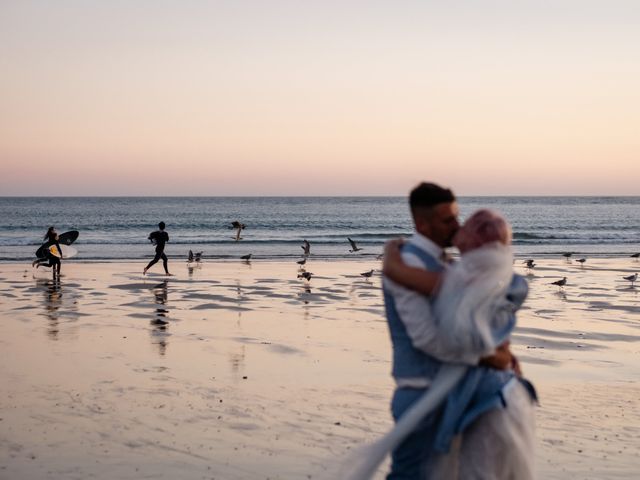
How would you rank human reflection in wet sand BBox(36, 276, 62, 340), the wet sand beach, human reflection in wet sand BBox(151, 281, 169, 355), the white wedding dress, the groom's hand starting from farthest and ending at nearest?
human reflection in wet sand BBox(36, 276, 62, 340)
human reflection in wet sand BBox(151, 281, 169, 355)
the wet sand beach
the groom's hand
the white wedding dress

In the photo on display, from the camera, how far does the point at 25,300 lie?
17.7 metres

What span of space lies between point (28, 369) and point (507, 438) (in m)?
7.64

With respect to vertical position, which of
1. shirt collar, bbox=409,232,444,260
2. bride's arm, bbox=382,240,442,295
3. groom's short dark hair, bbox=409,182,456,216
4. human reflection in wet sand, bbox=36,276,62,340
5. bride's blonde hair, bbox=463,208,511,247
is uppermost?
groom's short dark hair, bbox=409,182,456,216

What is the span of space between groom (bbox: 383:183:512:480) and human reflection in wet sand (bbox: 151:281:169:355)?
7849mm

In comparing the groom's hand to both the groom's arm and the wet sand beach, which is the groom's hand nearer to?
the groom's arm

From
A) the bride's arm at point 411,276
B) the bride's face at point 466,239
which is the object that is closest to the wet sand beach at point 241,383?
the bride's arm at point 411,276

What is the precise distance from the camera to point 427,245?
379 centimetres

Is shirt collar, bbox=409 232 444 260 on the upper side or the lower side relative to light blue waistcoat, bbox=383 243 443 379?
upper

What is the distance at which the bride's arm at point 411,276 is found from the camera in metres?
3.60

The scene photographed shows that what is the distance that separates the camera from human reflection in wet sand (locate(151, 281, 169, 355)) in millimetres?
12111

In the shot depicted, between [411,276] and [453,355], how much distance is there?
0.36m

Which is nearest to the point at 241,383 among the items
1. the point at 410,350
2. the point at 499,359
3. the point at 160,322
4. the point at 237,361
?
the point at 237,361

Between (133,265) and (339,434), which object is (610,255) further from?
(339,434)

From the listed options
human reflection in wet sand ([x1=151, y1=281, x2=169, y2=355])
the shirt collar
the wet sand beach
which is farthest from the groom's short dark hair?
human reflection in wet sand ([x1=151, y1=281, x2=169, y2=355])
